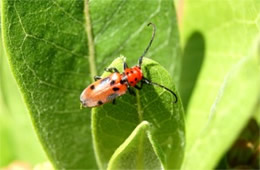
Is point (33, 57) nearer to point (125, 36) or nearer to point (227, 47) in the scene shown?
point (125, 36)

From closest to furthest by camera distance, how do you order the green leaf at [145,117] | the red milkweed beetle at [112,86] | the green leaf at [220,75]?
the green leaf at [220,75]
the green leaf at [145,117]
the red milkweed beetle at [112,86]

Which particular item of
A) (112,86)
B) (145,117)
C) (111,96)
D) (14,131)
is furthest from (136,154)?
(14,131)

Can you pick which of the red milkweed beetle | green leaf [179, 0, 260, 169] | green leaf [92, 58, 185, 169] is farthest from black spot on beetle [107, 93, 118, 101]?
green leaf [179, 0, 260, 169]

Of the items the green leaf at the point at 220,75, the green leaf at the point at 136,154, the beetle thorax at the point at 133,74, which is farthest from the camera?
the beetle thorax at the point at 133,74

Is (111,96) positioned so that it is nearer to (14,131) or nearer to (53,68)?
(53,68)

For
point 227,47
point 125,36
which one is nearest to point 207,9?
point 227,47

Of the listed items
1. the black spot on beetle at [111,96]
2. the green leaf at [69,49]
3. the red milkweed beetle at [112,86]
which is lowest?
the black spot on beetle at [111,96]

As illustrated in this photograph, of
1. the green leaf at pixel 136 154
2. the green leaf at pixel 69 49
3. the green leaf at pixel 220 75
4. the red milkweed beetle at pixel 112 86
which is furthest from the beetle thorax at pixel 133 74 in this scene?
the green leaf at pixel 136 154

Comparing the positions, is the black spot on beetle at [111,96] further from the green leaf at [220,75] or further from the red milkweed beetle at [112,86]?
the green leaf at [220,75]
